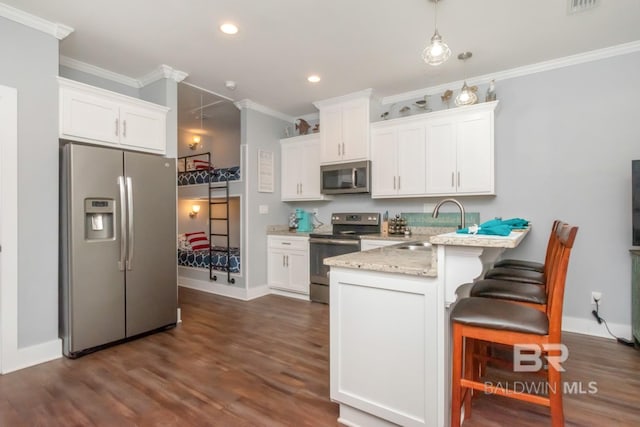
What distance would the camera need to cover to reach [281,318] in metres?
3.67

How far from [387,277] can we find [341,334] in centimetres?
45

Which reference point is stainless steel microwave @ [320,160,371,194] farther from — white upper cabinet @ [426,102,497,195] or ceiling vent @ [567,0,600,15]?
ceiling vent @ [567,0,600,15]

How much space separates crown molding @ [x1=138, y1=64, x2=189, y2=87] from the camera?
11.1 feet

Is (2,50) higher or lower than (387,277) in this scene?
higher

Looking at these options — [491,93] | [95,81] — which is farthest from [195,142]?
[491,93]

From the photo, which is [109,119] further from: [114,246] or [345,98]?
[345,98]

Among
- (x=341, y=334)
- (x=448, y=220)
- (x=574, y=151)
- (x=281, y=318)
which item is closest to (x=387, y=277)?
(x=341, y=334)

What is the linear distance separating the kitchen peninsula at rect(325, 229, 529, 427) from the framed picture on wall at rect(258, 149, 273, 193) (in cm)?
313

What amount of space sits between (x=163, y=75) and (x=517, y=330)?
12.5 feet

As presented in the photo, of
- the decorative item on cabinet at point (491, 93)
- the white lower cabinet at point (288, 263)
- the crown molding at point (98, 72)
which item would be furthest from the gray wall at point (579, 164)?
the crown molding at point (98, 72)

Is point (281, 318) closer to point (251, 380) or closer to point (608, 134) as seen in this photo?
point (251, 380)

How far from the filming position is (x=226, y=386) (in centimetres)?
223

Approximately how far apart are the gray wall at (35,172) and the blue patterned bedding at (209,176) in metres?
2.26

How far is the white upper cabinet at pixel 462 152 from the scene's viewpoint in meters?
3.45
